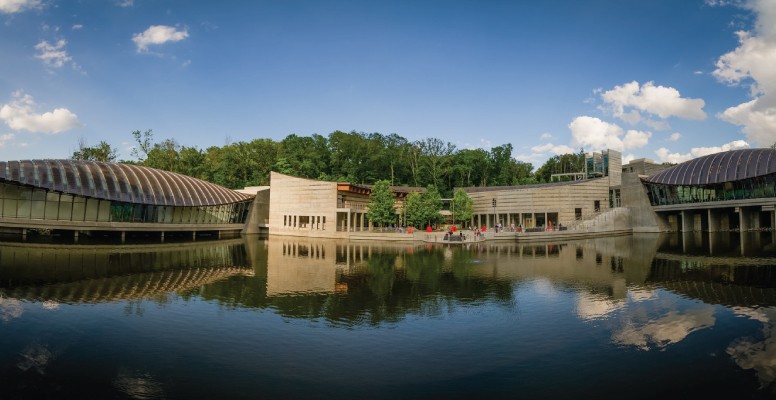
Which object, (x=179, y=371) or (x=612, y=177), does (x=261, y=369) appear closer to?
(x=179, y=371)

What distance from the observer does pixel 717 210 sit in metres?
63.8

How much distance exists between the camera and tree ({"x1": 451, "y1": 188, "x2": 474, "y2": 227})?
7012 cm

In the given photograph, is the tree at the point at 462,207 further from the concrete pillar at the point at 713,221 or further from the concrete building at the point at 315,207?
the concrete pillar at the point at 713,221

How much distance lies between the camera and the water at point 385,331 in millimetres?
11656

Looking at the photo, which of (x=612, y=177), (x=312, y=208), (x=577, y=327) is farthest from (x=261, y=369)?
(x=612, y=177)

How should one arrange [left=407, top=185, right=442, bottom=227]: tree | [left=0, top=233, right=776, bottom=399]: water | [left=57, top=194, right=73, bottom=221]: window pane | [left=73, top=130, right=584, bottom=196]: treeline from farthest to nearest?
[left=73, top=130, right=584, bottom=196]: treeline
[left=407, top=185, right=442, bottom=227]: tree
[left=57, top=194, right=73, bottom=221]: window pane
[left=0, top=233, right=776, bottom=399]: water

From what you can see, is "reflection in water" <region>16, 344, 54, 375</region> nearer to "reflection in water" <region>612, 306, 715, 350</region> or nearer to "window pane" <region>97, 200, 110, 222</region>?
"reflection in water" <region>612, 306, 715, 350</region>

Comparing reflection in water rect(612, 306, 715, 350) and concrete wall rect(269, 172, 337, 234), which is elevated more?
concrete wall rect(269, 172, 337, 234)

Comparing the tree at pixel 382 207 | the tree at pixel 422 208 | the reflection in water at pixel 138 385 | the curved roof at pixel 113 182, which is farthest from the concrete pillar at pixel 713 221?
the reflection in water at pixel 138 385

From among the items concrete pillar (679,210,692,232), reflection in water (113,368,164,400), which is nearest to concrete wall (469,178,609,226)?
concrete pillar (679,210,692,232)

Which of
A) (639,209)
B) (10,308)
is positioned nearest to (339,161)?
(639,209)

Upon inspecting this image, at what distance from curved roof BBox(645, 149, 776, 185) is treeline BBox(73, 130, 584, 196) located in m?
40.3

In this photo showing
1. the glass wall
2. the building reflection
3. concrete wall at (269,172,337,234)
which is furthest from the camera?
concrete wall at (269,172,337,234)

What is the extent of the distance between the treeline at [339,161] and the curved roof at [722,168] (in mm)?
40329
